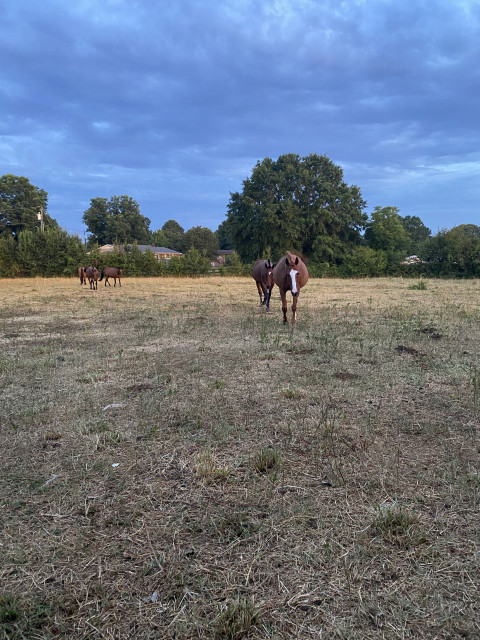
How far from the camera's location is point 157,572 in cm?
191

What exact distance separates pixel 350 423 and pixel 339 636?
2110 millimetres

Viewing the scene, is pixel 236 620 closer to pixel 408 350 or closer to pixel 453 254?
pixel 408 350

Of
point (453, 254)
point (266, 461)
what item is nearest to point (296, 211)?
point (453, 254)

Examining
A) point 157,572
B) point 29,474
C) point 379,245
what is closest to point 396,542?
point 157,572

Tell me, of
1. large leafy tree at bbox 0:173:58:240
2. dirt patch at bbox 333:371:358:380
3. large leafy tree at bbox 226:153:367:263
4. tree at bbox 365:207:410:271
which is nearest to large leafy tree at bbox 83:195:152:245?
large leafy tree at bbox 0:173:58:240

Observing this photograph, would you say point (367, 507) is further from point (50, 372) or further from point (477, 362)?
point (50, 372)

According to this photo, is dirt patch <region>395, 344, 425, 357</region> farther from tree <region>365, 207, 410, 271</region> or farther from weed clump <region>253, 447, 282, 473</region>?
tree <region>365, 207, 410, 271</region>

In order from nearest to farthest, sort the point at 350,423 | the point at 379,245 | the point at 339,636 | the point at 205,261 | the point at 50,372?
the point at 339,636, the point at 350,423, the point at 50,372, the point at 205,261, the point at 379,245

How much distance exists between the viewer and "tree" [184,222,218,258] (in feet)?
250

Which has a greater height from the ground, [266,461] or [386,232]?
[386,232]

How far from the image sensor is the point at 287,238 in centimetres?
4128

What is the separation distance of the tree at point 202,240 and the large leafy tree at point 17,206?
93.5ft

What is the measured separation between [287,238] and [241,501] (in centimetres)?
4029

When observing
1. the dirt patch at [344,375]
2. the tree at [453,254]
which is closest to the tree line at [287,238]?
the tree at [453,254]
